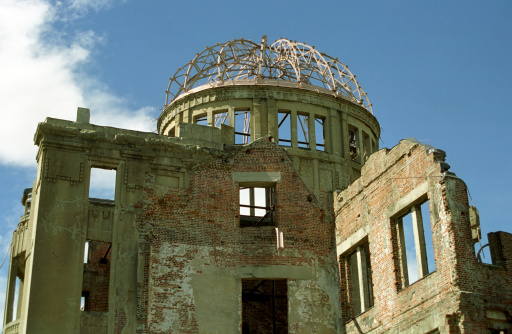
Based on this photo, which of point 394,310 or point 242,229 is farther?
point 242,229

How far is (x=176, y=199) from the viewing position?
2317cm

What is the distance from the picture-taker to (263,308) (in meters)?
25.7

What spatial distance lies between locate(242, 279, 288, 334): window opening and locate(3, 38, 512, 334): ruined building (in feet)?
0.15

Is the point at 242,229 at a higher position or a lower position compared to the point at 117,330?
higher

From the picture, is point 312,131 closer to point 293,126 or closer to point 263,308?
point 293,126

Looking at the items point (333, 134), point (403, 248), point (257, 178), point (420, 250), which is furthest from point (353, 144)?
point (420, 250)

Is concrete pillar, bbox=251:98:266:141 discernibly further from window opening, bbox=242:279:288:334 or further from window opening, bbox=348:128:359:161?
window opening, bbox=242:279:288:334

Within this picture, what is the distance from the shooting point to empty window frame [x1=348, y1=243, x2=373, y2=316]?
2200 centimetres

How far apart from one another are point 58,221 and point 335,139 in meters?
10.4

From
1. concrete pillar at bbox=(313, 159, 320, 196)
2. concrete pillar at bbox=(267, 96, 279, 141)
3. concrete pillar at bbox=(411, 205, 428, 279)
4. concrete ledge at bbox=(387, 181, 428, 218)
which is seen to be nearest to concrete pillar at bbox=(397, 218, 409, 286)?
concrete ledge at bbox=(387, 181, 428, 218)

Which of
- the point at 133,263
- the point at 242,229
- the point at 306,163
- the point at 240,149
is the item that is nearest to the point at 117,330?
the point at 133,263

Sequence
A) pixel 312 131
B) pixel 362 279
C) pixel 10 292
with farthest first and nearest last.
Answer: pixel 312 131, pixel 10 292, pixel 362 279

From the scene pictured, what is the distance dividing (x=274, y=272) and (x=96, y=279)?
19.9 ft

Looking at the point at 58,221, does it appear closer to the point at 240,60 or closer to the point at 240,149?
the point at 240,149
